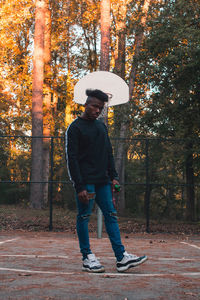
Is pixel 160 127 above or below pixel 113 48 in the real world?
below

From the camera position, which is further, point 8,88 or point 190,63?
point 8,88

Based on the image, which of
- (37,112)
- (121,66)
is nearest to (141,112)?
(37,112)

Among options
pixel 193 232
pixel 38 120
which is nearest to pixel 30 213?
pixel 38 120

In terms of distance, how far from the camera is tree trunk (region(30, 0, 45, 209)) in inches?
613

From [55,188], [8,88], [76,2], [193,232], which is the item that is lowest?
[193,232]

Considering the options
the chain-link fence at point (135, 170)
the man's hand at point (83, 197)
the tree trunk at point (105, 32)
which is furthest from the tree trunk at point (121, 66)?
the man's hand at point (83, 197)

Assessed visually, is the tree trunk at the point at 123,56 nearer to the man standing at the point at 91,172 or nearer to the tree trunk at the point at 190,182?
the tree trunk at the point at 190,182

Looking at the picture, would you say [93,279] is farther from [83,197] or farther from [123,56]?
[123,56]

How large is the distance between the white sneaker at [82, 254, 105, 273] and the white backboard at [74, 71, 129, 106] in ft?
17.9

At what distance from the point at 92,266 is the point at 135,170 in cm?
942

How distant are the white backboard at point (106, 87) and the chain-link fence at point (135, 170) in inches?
90.3

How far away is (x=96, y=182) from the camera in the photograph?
478cm

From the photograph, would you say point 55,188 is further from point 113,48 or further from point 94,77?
point 113,48

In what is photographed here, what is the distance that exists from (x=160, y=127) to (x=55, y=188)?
466 centimetres
